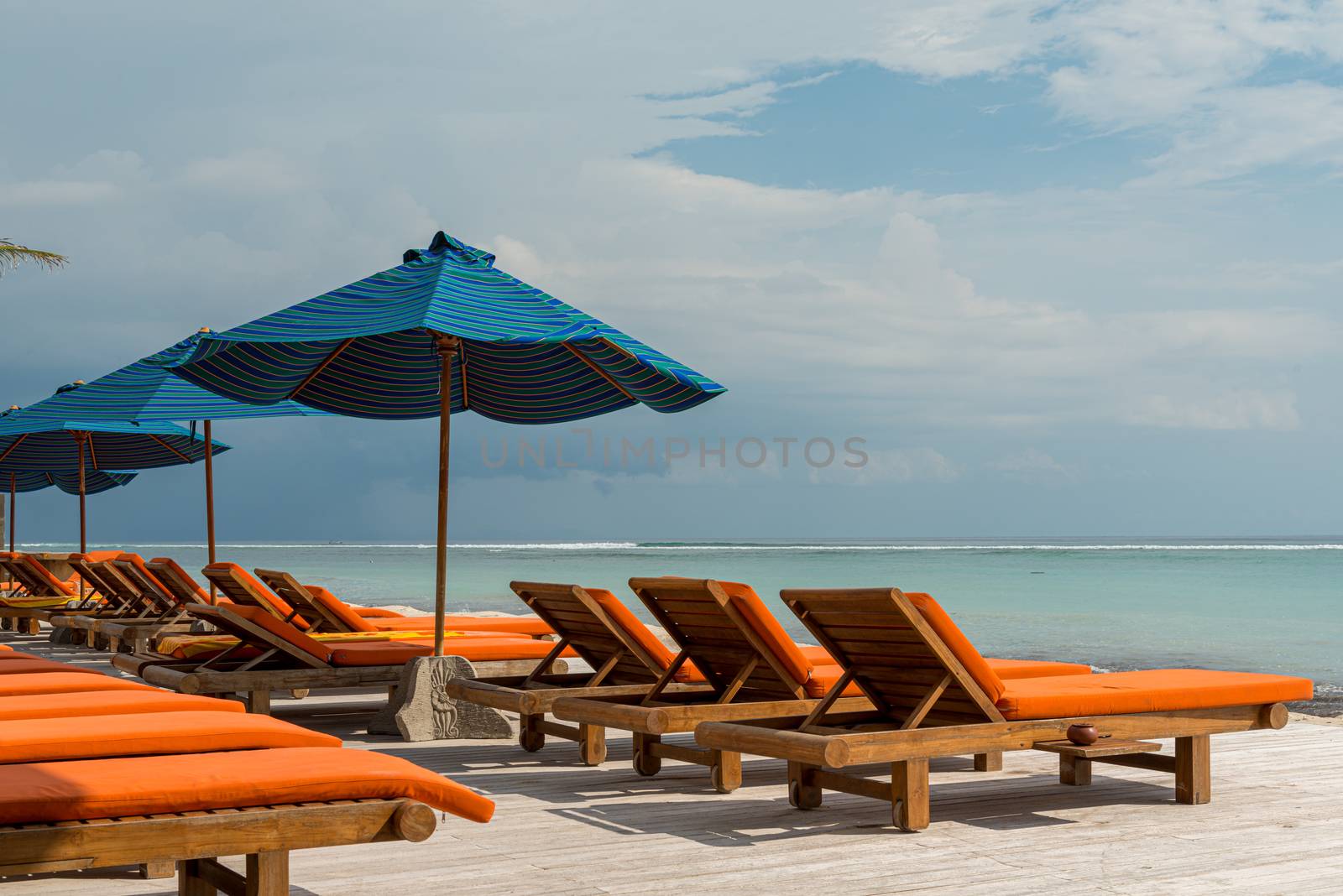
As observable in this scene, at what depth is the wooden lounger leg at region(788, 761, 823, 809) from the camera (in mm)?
4891

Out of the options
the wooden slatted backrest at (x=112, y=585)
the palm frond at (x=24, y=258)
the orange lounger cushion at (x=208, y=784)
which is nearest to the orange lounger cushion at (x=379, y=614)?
the wooden slatted backrest at (x=112, y=585)

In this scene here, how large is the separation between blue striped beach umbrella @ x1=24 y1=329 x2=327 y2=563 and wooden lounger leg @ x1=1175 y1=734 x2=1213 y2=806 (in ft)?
A: 20.5

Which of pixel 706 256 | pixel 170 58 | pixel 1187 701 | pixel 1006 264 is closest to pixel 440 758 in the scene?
pixel 1187 701

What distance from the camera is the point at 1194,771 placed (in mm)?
5035

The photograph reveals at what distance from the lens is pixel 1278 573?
39.5 metres

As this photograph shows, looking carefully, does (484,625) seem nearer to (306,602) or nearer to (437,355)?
(306,602)

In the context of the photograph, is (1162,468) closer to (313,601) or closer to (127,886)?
(313,601)

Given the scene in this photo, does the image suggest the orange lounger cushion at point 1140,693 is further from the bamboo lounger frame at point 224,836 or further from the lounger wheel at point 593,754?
the bamboo lounger frame at point 224,836

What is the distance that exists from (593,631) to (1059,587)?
2736 cm

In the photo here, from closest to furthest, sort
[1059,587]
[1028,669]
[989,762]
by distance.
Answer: [1028,669] → [989,762] → [1059,587]

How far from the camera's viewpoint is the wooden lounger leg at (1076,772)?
547cm

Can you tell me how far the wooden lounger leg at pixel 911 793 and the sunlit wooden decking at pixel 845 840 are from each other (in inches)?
3.0

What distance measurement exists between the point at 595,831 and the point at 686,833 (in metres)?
0.31

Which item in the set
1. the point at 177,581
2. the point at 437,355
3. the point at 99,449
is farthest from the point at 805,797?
the point at 99,449
